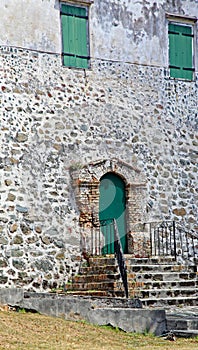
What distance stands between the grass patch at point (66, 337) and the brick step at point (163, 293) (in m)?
3.48

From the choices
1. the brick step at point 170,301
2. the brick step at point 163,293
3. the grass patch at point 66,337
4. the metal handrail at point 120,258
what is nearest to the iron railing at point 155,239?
the metal handrail at point 120,258

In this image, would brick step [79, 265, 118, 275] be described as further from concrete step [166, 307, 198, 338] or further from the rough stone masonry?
concrete step [166, 307, 198, 338]

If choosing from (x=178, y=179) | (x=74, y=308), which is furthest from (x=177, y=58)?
(x=74, y=308)

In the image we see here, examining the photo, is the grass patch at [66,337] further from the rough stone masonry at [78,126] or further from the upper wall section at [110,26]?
the upper wall section at [110,26]

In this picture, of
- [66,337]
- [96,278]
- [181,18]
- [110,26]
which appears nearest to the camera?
[66,337]

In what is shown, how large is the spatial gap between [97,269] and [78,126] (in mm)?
3500

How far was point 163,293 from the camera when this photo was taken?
15.8 metres

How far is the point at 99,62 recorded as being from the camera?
18.4 m

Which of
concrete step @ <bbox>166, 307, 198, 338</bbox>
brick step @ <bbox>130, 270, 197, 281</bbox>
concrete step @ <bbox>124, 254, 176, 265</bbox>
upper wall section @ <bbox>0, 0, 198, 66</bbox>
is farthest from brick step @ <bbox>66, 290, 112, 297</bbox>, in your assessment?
upper wall section @ <bbox>0, 0, 198, 66</bbox>

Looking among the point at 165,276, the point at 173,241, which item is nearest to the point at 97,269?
the point at 165,276

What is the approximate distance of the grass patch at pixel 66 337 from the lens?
32.9 ft

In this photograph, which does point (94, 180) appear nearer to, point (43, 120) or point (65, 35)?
point (43, 120)

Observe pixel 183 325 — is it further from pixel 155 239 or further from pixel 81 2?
pixel 81 2

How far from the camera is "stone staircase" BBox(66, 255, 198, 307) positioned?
1555cm
